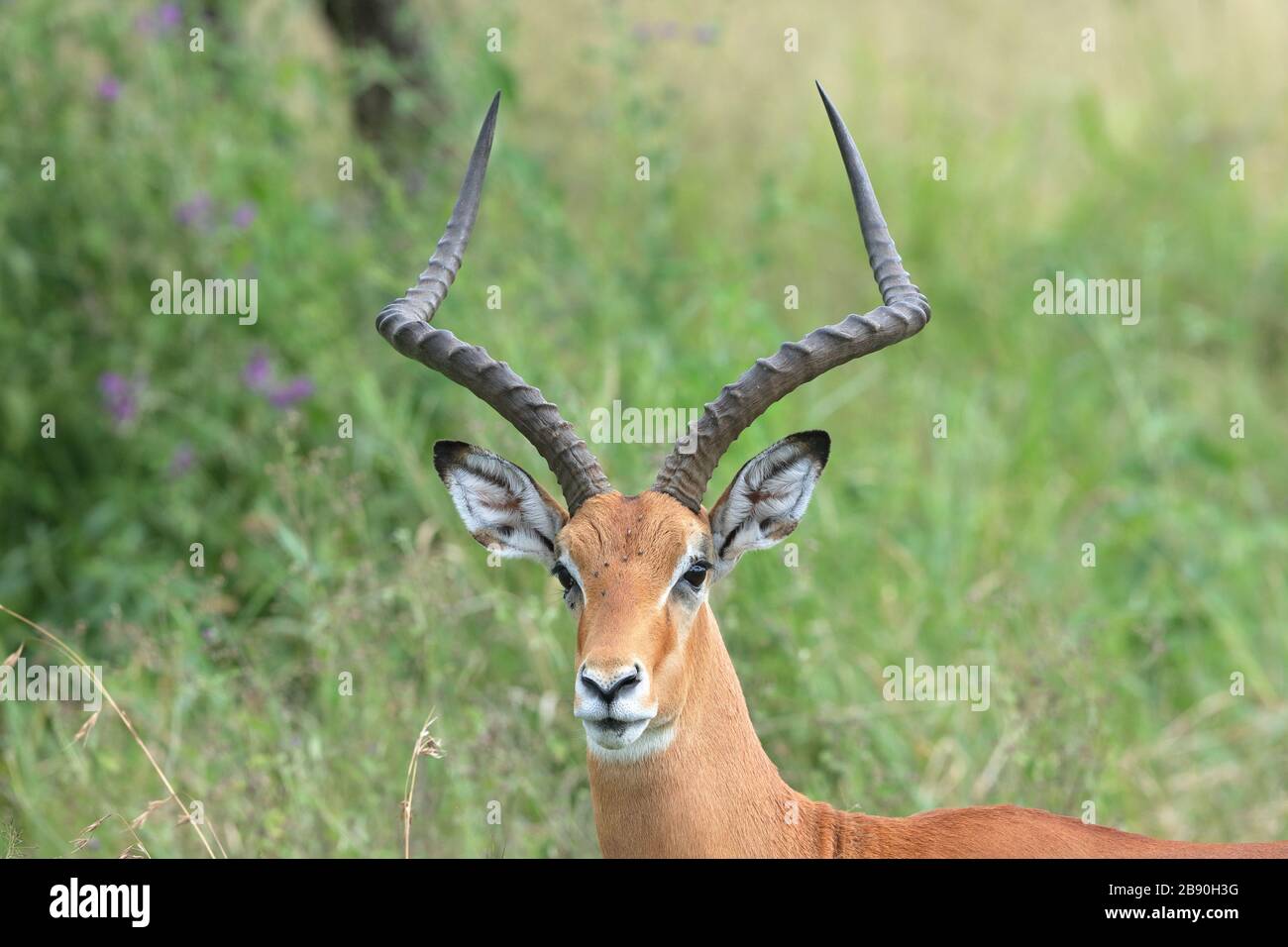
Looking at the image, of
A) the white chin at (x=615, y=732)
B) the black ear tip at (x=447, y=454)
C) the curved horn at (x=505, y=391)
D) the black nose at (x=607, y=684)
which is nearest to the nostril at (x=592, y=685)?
the black nose at (x=607, y=684)

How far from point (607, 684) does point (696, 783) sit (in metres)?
0.59

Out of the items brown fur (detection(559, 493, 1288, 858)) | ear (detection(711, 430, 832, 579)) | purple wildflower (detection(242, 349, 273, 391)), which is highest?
purple wildflower (detection(242, 349, 273, 391))

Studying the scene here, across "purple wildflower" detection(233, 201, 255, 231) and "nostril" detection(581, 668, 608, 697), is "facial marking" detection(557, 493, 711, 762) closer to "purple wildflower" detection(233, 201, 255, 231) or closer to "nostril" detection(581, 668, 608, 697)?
"nostril" detection(581, 668, 608, 697)

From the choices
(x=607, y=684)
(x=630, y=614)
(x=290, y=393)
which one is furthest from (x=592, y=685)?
(x=290, y=393)

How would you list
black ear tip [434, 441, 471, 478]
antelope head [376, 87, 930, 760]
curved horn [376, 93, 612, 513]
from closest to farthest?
antelope head [376, 87, 930, 760], curved horn [376, 93, 612, 513], black ear tip [434, 441, 471, 478]

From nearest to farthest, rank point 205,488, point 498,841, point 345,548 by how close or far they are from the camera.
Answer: point 498,841
point 345,548
point 205,488

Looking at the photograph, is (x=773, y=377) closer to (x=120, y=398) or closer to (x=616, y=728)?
(x=616, y=728)

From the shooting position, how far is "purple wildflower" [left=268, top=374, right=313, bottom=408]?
814cm

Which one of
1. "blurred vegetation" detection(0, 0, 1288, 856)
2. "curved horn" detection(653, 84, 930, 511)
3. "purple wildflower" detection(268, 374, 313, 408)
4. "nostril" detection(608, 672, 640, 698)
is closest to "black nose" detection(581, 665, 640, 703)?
"nostril" detection(608, 672, 640, 698)

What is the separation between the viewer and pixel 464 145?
8742mm
